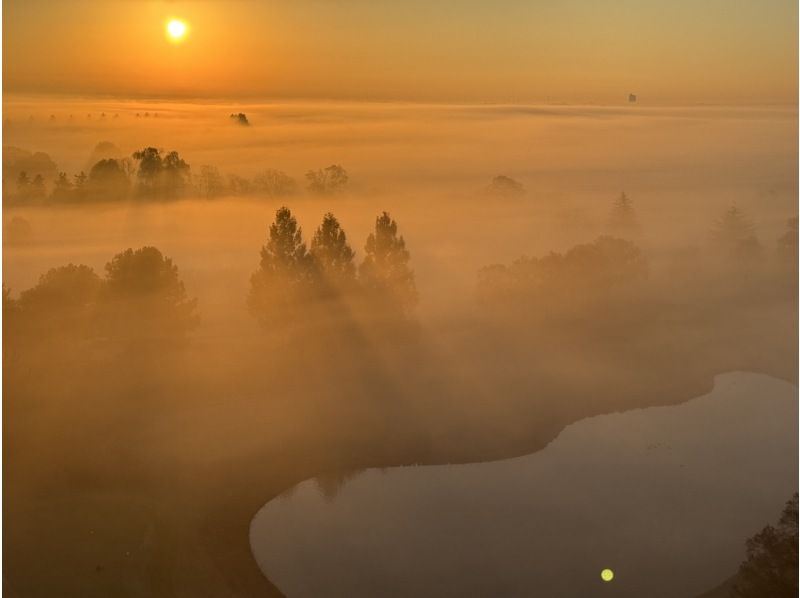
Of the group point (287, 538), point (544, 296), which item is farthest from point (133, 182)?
point (287, 538)

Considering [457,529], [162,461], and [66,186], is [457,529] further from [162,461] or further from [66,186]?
[66,186]

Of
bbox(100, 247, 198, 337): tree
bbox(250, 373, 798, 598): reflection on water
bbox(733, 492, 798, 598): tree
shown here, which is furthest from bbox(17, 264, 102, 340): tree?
bbox(733, 492, 798, 598): tree

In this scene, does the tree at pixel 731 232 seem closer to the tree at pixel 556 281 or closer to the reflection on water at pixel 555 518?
the tree at pixel 556 281

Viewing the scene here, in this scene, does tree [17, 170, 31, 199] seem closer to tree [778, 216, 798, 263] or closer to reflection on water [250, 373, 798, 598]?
reflection on water [250, 373, 798, 598]

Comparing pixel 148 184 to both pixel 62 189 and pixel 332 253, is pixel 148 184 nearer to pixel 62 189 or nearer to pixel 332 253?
pixel 62 189

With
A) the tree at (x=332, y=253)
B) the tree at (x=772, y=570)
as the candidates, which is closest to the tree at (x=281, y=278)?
the tree at (x=332, y=253)

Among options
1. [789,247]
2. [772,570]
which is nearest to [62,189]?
[789,247]
